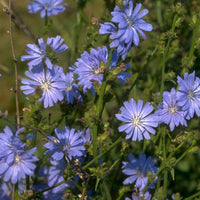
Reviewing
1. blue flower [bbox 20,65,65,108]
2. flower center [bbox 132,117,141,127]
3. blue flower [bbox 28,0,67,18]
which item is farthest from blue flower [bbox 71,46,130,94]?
blue flower [bbox 28,0,67,18]

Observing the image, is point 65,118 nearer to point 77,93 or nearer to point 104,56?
point 77,93

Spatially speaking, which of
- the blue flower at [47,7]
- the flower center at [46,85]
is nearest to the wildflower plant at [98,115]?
the flower center at [46,85]

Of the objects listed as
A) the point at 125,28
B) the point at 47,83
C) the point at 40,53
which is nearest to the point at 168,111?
the point at 125,28

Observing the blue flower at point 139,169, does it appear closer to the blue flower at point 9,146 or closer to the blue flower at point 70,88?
the blue flower at point 70,88

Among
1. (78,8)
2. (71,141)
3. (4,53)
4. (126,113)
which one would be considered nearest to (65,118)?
(71,141)

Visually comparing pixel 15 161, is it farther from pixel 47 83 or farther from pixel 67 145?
pixel 47 83

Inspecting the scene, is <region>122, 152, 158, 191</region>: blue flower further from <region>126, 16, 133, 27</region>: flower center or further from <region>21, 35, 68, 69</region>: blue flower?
<region>126, 16, 133, 27</region>: flower center
